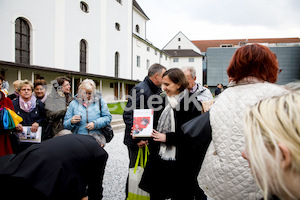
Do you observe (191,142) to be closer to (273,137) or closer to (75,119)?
(273,137)

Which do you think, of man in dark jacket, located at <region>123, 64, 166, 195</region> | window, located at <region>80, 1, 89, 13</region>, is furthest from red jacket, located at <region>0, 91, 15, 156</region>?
window, located at <region>80, 1, 89, 13</region>

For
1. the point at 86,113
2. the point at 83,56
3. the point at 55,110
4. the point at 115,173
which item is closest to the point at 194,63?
the point at 83,56

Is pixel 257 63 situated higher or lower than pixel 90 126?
higher

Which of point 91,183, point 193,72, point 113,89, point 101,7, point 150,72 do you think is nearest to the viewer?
point 91,183

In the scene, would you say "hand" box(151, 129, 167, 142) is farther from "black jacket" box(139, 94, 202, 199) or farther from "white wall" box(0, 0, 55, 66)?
"white wall" box(0, 0, 55, 66)

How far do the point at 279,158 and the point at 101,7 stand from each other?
25.4 metres

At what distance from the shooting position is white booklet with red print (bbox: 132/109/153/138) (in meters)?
2.51

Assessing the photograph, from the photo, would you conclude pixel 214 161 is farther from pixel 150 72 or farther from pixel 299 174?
pixel 150 72

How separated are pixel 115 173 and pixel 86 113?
5.60ft

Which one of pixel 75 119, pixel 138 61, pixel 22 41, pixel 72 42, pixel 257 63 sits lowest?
pixel 75 119

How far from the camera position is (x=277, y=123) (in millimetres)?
709

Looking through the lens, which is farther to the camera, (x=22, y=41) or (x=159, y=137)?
(x=22, y=41)

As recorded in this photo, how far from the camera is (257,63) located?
5.09 feet

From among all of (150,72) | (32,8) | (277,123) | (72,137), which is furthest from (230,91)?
(32,8)
